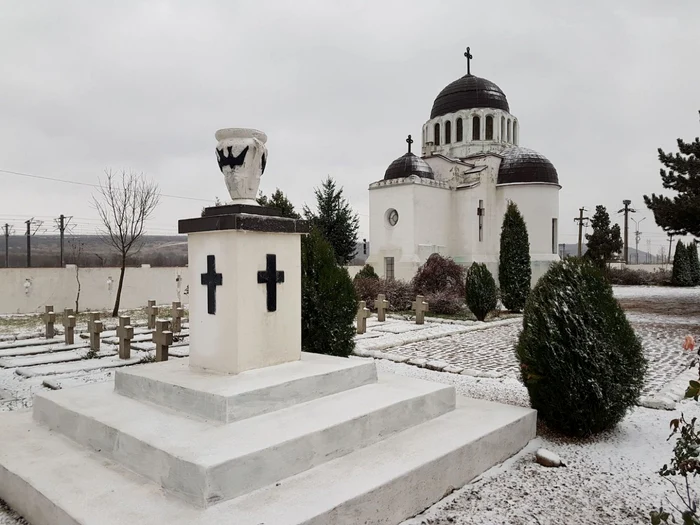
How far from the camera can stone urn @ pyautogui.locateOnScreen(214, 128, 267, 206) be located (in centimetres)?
445

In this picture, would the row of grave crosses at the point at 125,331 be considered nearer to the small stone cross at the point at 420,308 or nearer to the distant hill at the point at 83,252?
the small stone cross at the point at 420,308

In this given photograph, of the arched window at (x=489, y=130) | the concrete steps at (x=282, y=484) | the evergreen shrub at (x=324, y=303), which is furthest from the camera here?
the arched window at (x=489, y=130)

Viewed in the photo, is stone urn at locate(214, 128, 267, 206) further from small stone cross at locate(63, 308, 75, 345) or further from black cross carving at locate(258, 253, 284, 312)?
small stone cross at locate(63, 308, 75, 345)

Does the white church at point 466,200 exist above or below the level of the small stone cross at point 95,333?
above

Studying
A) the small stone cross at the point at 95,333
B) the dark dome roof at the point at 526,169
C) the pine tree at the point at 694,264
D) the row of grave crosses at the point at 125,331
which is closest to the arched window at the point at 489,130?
the dark dome roof at the point at 526,169

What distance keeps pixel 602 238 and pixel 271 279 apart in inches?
1575

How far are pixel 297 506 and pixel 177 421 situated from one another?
1.25m

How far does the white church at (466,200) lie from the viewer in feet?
77.7

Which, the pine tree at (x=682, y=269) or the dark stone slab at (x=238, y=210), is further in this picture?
the pine tree at (x=682, y=269)

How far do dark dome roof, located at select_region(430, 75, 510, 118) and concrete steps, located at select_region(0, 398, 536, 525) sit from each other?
25448 millimetres

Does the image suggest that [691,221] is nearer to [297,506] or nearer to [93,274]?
[297,506]

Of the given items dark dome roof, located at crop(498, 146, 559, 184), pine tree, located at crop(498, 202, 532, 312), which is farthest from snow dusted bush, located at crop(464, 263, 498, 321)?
dark dome roof, located at crop(498, 146, 559, 184)

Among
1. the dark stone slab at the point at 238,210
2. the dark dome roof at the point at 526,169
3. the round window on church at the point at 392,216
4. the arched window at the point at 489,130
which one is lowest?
the dark stone slab at the point at 238,210

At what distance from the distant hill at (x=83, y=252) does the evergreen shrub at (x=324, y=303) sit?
21.2m
